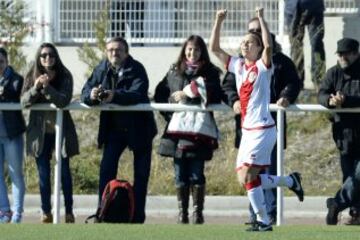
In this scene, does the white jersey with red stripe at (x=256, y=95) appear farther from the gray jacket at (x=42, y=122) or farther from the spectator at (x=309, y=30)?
the spectator at (x=309, y=30)

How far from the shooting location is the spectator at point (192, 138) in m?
16.4

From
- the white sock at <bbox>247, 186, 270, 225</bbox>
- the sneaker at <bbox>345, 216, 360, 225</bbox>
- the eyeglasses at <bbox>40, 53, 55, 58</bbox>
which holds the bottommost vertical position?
the sneaker at <bbox>345, 216, 360, 225</bbox>

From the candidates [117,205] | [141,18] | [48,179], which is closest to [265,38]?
[117,205]

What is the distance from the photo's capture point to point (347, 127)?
16438mm

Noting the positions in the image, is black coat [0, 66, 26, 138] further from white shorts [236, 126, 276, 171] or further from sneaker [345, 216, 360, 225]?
sneaker [345, 216, 360, 225]

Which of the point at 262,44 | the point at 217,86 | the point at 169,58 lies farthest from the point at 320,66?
the point at 262,44

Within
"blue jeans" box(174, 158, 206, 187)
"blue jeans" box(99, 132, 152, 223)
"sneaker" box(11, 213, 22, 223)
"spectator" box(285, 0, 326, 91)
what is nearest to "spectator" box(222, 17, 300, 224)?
"blue jeans" box(174, 158, 206, 187)

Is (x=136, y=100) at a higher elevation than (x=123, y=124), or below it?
higher

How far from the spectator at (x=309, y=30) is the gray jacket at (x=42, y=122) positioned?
6124 mm

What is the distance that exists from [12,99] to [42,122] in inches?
18.5

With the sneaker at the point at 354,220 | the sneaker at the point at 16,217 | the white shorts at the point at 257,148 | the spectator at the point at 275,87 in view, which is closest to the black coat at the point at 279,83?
the spectator at the point at 275,87

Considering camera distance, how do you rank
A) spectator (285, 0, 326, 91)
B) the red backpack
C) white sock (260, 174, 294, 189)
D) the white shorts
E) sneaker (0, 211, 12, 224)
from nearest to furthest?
the white shorts, white sock (260, 174, 294, 189), the red backpack, sneaker (0, 211, 12, 224), spectator (285, 0, 326, 91)

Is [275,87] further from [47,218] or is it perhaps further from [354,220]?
[47,218]

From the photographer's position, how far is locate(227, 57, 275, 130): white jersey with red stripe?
14.7 m
